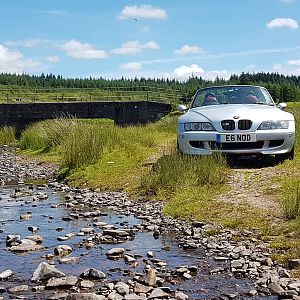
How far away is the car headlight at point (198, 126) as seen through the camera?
33.3ft

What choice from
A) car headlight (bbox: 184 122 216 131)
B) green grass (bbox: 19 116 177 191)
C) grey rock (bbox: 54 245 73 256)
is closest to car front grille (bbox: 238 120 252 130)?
car headlight (bbox: 184 122 216 131)

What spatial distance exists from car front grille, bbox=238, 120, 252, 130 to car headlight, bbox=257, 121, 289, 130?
0.19 metres

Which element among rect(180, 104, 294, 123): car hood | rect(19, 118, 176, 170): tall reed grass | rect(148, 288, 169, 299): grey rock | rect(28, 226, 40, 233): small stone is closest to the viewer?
rect(148, 288, 169, 299): grey rock

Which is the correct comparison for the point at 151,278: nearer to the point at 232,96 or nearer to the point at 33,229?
the point at 33,229

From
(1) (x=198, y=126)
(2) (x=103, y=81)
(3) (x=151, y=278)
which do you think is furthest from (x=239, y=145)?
(2) (x=103, y=81)

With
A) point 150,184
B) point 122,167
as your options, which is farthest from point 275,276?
point 122,167

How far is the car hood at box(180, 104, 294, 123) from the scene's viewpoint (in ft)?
33.1

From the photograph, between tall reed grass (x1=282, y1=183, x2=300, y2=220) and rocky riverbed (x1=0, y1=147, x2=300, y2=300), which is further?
tall reed grass (x1=282, y1=183, x2=300, y2=220)

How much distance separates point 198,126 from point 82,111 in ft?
109

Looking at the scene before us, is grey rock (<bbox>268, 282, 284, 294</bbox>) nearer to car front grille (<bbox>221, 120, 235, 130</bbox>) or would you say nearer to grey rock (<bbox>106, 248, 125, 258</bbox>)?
grey rock (<bbox>106, 248, 125, 258</bbox>)

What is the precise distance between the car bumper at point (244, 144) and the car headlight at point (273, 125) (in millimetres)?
102

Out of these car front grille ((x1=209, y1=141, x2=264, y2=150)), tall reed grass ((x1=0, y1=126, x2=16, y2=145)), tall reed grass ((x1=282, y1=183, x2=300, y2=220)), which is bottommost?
tall reed grass ((x1=0, y1=126, x2=16, y2=145))

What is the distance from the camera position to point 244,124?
10031 mm

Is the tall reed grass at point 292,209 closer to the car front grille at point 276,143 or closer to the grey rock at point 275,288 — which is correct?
the grey rock at point 275,288
